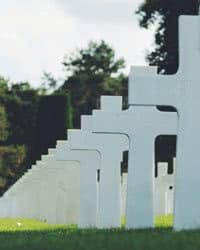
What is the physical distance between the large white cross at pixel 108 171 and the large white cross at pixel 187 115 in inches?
224

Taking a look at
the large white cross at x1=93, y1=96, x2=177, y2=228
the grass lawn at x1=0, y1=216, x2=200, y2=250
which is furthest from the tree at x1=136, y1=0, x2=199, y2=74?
the grass lawn at x1=0, y1=216, x2=200, y2=250

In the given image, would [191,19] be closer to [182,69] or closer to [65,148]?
[182,69]

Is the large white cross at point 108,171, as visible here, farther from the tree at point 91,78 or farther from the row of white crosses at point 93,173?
the tree at point 91,78

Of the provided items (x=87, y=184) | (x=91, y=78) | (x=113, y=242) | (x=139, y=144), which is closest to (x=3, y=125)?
(x=91, y=78)

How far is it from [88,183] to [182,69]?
7.27m

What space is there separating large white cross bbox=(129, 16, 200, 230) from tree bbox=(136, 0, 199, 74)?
2781cm

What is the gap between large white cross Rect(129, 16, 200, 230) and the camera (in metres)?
16.5

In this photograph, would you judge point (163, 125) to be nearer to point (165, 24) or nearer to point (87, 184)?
point (87, 184)

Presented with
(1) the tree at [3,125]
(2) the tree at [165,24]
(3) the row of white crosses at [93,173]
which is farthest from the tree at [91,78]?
(3) the row of white crosses at [93,173]

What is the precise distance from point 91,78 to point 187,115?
83111 mm

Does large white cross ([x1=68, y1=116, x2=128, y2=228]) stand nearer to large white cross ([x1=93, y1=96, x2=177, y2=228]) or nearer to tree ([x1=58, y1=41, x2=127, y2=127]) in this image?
large white cross ([x1=93, y1=96, x2=177, y2=228])

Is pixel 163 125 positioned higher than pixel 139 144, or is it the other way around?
pixel 163 125

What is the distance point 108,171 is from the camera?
2233cm

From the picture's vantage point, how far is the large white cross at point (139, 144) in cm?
1909
